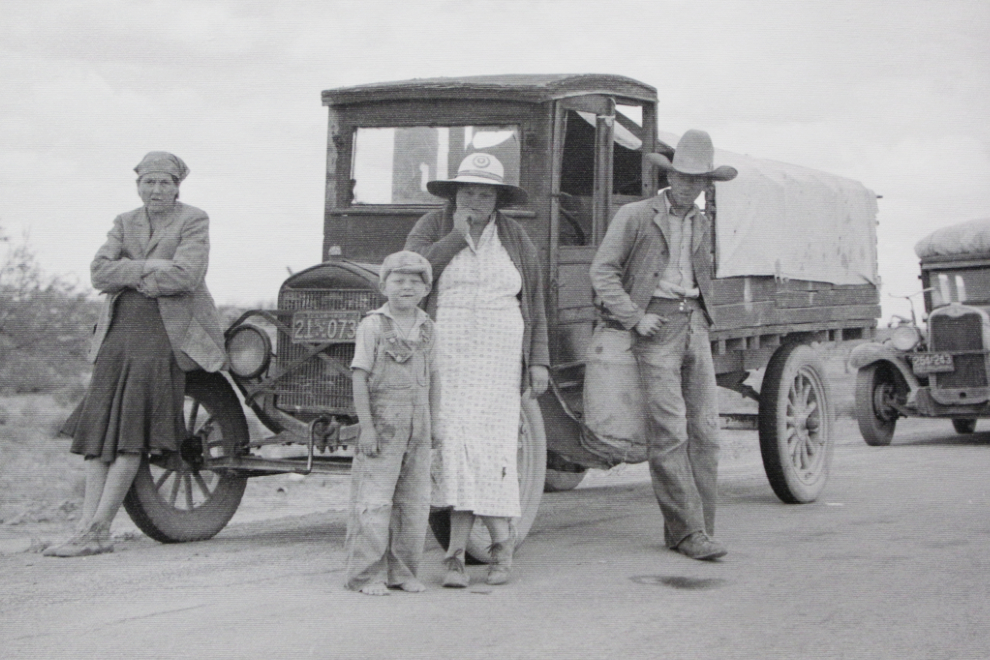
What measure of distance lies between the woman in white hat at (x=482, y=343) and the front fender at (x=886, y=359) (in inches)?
392

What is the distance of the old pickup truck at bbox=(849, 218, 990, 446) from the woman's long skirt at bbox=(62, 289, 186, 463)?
9933 mm

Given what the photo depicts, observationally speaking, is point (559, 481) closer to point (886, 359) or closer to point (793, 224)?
point (793, 224)

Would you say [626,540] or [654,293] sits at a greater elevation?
[654,293]

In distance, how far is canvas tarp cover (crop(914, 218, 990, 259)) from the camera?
1620 cm

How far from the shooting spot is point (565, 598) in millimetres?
5336

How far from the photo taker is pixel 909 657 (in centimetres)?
440

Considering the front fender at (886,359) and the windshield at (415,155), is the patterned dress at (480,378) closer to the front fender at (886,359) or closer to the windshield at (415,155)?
the windshield at (415,155)

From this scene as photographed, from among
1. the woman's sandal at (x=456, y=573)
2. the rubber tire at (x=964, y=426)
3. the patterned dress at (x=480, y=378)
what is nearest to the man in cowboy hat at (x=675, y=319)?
the patterned dress at (x=480, y=378)

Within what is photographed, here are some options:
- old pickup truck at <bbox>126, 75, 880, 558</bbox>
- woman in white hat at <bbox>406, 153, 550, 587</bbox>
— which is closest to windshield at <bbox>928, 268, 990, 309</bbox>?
old pickup truck at <bbox>126, 75, 880, 558</bbox>

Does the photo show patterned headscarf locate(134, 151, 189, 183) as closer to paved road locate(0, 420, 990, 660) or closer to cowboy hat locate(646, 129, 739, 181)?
paved road locate(0, 420, 990, 660)

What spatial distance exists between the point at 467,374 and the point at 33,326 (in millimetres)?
12403

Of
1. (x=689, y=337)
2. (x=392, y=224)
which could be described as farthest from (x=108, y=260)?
(x=689, y=337)

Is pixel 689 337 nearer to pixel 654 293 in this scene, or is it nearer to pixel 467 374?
pixel 654 293

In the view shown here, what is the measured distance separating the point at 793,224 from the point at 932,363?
20.3ft
